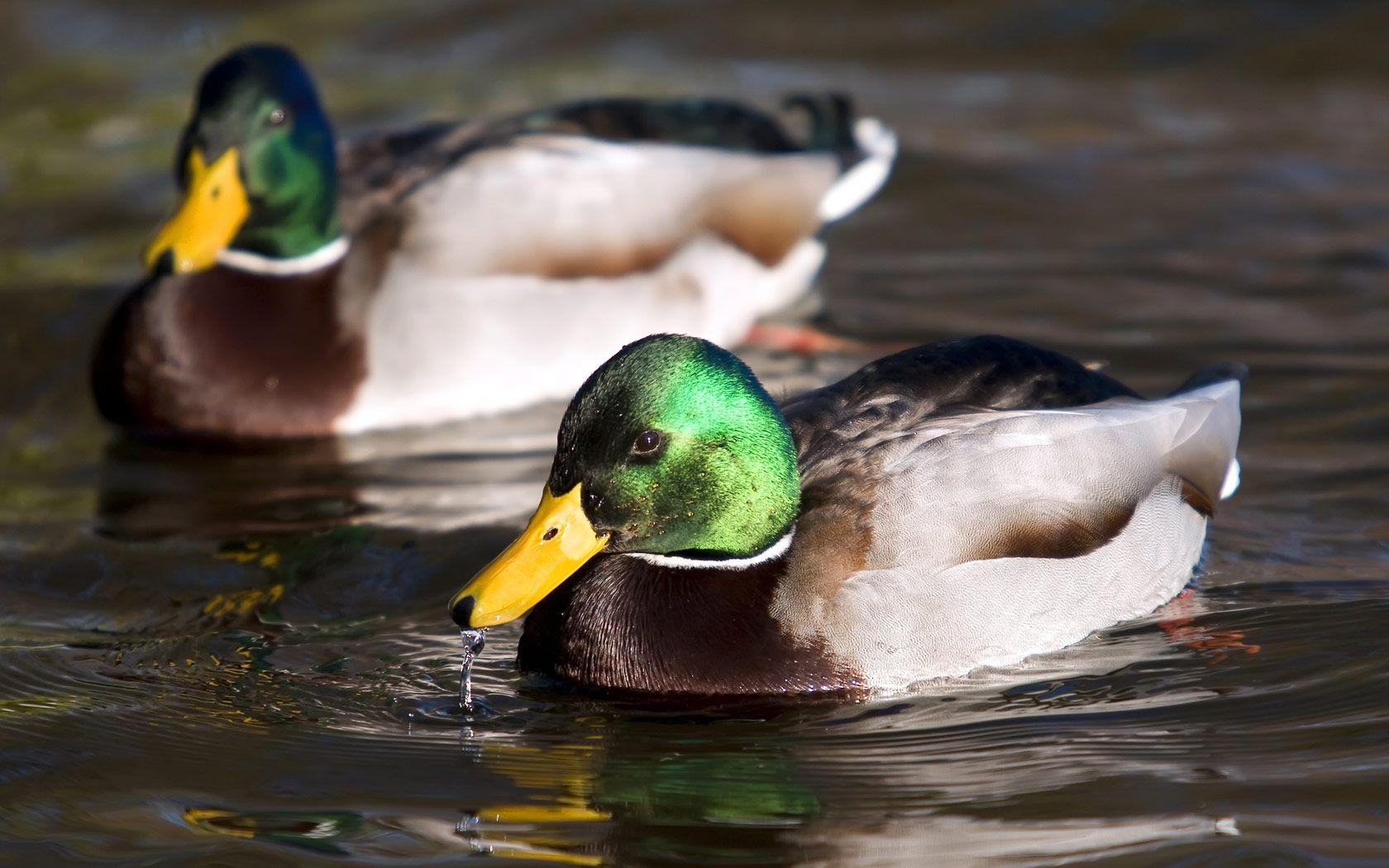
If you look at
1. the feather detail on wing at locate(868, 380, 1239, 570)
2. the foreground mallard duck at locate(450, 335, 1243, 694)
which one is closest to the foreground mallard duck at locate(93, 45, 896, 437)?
A: the foreground mallard duck at locate(450, 335, 1243, 694)

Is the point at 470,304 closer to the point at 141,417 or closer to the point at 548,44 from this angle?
the point at 141,417

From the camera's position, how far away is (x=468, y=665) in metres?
4.74

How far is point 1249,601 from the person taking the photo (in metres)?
5.20

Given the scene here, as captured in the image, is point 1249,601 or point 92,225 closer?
point 1249,601

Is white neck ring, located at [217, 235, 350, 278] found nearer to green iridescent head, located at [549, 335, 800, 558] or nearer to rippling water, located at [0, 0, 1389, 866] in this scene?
rippling water, located at [0, 0, 1389, 866]

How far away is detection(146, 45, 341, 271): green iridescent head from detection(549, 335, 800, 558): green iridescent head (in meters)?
3.01

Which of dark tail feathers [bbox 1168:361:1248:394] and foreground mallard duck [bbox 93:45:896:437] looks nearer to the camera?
dark tail feathers [bbox 1168:361:1248:394]

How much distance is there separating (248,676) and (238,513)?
1582 millimetres

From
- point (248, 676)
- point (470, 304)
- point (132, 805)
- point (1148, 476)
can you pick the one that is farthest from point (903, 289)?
point (132, 805)

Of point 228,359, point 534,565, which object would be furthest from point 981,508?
point 228,359

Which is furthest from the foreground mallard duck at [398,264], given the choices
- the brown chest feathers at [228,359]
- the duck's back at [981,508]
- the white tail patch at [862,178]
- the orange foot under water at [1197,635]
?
the orange foot under water at [1197,635]

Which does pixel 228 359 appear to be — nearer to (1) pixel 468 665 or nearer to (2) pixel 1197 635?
(1) pixel 468 665

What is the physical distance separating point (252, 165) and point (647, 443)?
3189 mm

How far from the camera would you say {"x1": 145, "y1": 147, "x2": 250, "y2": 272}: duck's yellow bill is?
7.04 metres
